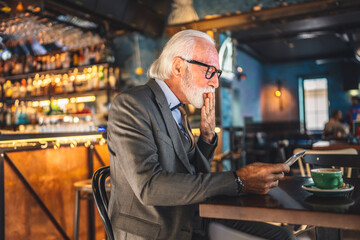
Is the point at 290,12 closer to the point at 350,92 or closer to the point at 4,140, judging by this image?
the point at 4,140

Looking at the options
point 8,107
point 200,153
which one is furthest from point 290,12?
point 8,107

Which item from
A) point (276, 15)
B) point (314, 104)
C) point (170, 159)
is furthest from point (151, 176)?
point (314, 104)

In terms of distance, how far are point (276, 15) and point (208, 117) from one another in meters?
4.73

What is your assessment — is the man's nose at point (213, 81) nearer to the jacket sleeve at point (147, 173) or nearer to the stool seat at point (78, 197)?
the jacket sleeve at point (147, 173)

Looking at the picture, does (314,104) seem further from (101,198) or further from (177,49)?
(101,198)

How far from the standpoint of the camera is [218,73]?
5.43ft

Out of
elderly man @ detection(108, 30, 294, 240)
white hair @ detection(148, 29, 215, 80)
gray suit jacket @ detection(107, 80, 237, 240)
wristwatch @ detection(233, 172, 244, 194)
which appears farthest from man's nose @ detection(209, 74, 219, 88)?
wristwatch @ detection(233, 172, 244, 194)

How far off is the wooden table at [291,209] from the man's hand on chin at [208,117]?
57cm

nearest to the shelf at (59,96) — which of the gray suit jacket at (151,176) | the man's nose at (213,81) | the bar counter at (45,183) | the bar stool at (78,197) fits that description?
the bar counter at (45,183)

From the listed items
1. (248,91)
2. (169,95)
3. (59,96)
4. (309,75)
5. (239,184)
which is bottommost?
(239,184)

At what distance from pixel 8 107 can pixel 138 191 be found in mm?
7033

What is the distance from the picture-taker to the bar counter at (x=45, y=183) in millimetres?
2713

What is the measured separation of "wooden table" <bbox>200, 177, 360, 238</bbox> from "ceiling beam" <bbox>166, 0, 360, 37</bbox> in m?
4.96

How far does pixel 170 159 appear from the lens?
140 cm
